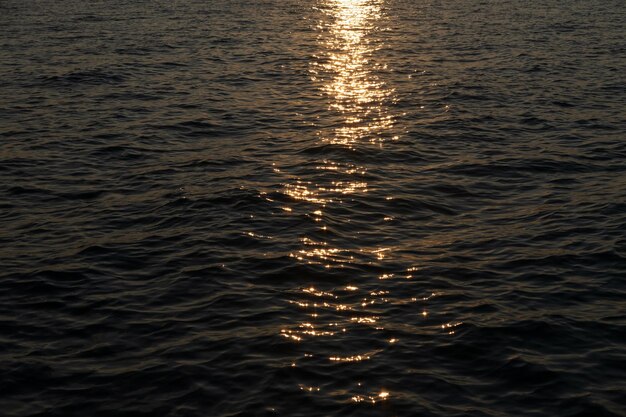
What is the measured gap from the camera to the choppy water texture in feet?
52.2

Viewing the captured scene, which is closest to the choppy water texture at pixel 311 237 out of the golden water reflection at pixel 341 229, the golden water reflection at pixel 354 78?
the golden water reflection at pixel 341 229

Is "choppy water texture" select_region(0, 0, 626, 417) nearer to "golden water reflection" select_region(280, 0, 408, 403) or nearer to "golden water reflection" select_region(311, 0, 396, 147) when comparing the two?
"golden water reflection" select_region(280, 0, 408, 403)

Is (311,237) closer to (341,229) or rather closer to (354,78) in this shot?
(341,229)

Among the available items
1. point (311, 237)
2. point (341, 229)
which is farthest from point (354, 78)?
point (311, 237)

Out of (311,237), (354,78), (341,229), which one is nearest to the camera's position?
(311,237)

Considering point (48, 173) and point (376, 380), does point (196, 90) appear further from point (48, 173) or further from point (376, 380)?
point (376, 380)

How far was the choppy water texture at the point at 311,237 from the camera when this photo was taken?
15.9 meters

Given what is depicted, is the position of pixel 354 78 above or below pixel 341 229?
below

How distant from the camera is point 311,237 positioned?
22656 millimetres

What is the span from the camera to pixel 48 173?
91.2 ft

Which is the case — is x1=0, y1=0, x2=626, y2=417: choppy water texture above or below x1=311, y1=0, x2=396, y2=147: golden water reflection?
above

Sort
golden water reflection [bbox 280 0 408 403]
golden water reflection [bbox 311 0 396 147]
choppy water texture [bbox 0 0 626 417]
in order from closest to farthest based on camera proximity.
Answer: choppy water texture [bbox 0 0 626 417]
golden water reflection [bbox 280 0 408 403]
golden water reflection [bbox 311 0 396 147]

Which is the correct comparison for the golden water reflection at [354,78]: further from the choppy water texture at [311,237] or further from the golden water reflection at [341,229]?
the choppy water texture at [311,237]

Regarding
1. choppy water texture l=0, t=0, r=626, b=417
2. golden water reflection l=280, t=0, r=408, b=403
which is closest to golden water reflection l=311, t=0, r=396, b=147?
golden water reflection l=280, t=0, r=408, b=403
